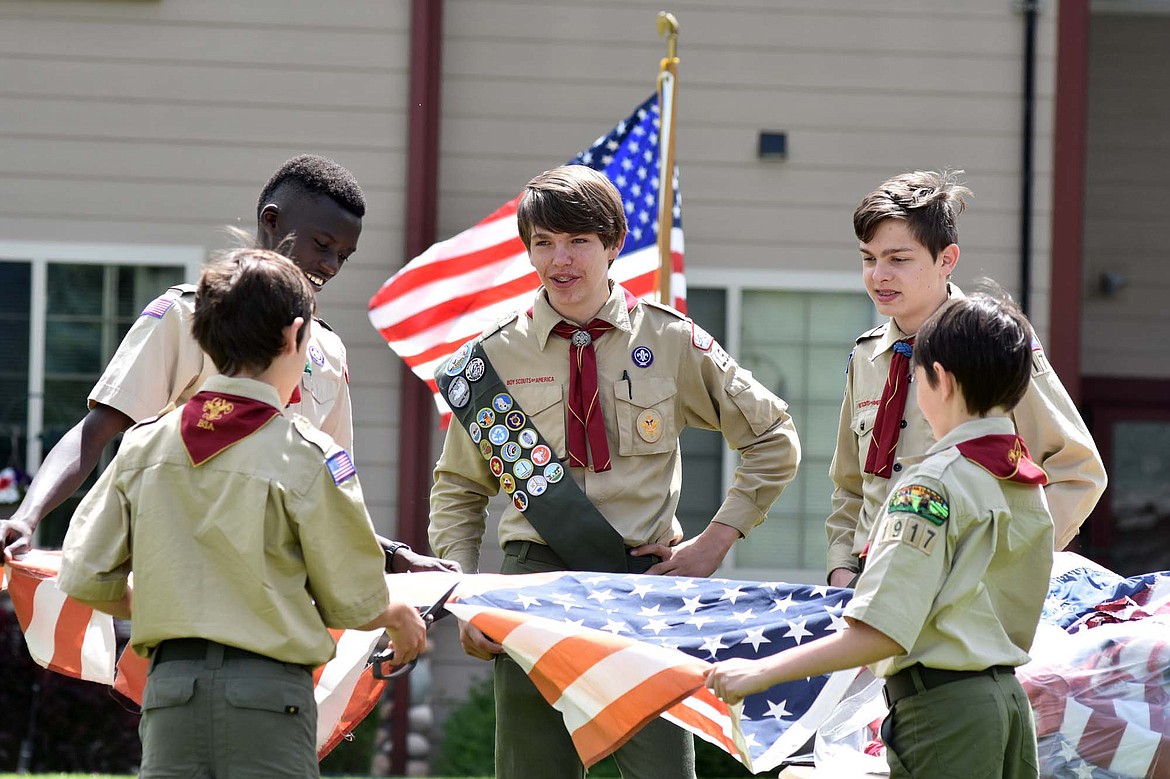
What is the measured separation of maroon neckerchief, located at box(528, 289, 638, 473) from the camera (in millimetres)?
3646

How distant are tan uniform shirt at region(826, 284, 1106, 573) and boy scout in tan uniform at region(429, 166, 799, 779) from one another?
20cm

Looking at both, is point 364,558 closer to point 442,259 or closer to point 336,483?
point 336,483

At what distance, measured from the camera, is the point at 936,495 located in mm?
2762

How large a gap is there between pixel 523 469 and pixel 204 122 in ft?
16.4

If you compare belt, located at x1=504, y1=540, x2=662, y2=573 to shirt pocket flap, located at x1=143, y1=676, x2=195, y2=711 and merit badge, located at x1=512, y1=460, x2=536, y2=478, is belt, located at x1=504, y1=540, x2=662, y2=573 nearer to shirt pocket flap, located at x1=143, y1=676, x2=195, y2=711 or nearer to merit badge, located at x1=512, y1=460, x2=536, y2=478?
merit badge, located at x1=512, y1=460, x2=536, y2=478

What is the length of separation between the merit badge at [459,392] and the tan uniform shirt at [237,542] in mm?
876

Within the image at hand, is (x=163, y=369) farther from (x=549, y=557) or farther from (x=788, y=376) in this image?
(x=788, y=376)

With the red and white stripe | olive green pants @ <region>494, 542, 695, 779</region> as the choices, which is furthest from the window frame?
olive green pants @ <region>494, 542, 695, 779</region>

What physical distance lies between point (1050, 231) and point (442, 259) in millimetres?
3645

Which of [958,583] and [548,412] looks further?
[548,412]

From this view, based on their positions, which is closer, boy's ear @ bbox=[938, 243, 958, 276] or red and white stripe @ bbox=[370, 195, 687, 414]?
boy's ear @ bbox=[938, 243, 958, 276]

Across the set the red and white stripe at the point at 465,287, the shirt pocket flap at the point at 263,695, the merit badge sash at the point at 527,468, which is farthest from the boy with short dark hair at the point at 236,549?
the red and white stripe at the point at 465,287

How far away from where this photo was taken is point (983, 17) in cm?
831

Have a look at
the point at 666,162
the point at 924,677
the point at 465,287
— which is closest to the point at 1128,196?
the point at 666,162
